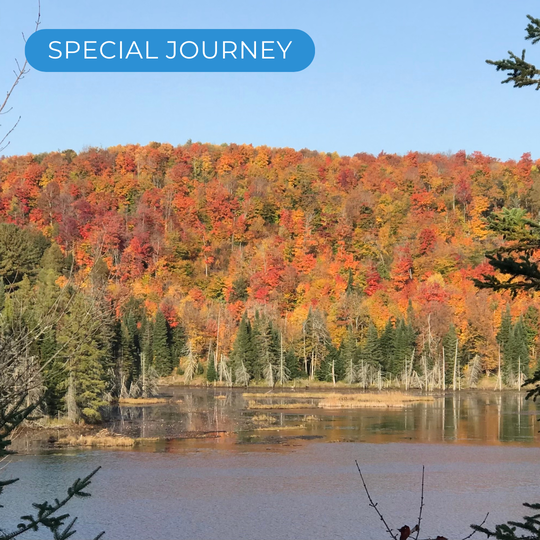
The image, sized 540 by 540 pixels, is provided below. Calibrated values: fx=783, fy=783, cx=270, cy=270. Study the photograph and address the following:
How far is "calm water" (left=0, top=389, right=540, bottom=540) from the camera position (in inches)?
1120

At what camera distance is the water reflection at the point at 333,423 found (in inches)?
1880

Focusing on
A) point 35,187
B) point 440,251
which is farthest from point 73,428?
point 35,187

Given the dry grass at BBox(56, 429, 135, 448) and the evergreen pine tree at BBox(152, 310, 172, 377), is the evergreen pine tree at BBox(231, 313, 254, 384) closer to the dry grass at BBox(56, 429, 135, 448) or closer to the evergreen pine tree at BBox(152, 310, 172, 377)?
the evergreen pine tree at BBox(152, 310, 172, 377)

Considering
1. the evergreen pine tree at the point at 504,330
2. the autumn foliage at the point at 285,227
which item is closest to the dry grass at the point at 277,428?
the autumn foliage at the point at 285,227

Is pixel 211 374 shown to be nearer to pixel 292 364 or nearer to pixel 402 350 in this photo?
pixel 292 364

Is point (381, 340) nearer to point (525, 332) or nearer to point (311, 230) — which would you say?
point (525, 332)

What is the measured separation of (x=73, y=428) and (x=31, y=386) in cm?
4542

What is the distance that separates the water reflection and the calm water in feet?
0.58

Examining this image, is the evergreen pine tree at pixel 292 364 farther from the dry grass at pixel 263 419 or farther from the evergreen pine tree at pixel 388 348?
the dry grass at pixel 263 419

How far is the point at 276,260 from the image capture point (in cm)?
12538

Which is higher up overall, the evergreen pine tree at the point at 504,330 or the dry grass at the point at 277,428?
the evergreen pine tree at the point at 504,330

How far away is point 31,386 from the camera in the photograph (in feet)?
27.1

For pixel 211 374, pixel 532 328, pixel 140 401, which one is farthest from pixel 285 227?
pixel 140 401

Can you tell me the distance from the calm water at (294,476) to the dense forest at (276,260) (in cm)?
1357
